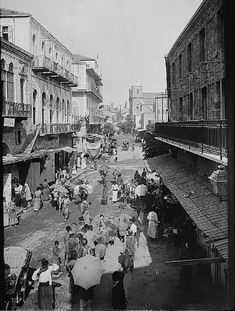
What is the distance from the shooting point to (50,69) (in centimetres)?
2661

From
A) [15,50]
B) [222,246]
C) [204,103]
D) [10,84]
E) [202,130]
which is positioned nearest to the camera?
[222,246]

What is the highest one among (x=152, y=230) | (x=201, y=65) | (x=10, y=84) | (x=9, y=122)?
(x=10, y=84)

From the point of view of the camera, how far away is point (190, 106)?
57.8 feet

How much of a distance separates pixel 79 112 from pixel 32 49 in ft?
75.0

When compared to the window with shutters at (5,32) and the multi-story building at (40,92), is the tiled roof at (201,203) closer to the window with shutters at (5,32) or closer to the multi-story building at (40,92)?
the multi-story building at (40,92)

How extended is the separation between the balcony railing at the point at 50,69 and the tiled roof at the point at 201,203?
13.9 metres

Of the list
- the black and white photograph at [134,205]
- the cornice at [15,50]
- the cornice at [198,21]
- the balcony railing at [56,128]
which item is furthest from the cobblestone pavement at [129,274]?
the balcony railing at [56,128]

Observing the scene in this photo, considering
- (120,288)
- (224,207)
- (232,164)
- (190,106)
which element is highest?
(190,106)

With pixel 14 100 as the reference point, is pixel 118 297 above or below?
below

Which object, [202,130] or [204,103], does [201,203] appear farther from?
[204,103]

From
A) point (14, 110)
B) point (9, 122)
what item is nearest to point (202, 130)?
point (9, 122)

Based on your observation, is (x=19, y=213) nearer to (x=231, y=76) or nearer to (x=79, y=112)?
(x=231, y=76)

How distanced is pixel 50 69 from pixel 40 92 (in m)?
1.84

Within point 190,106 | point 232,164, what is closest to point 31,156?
point 190,106
